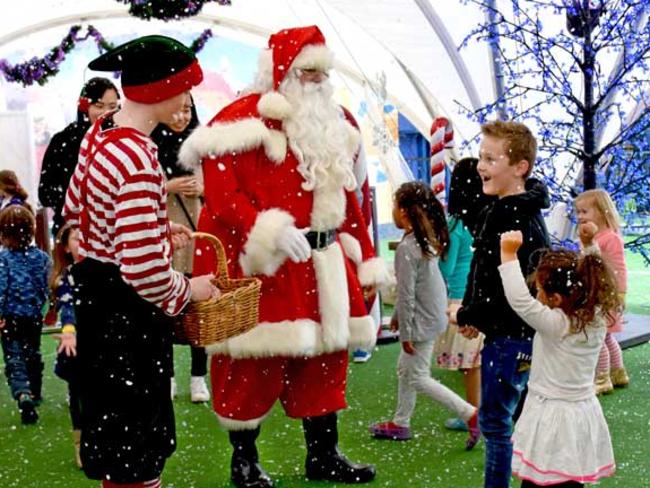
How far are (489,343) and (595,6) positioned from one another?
321 centimetres

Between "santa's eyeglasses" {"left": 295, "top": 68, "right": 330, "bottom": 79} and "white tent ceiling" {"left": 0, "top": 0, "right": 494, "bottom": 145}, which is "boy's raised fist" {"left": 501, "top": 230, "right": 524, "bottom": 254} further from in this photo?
"white tent ceiling" {"left": 0, "top": 0, "right": 494, "bottom": 145}

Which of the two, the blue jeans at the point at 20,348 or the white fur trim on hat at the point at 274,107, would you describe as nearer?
the white fur trim on hat at the point at 274,107

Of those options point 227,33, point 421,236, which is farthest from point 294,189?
point 227,33

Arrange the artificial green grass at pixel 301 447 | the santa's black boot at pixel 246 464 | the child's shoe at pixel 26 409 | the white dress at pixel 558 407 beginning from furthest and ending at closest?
the child's shoe at pixel 26 409 → the artificial green grass at pixel 301 447 → the santa's black boot at pixel 246 464 → the white dress at pixel 558 407

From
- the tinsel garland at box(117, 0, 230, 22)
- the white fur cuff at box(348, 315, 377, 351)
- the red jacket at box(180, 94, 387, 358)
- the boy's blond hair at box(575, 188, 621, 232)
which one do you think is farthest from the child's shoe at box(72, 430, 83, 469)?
the tinsel garland at box(117, 0, 230, 22)

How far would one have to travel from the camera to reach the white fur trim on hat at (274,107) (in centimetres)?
381

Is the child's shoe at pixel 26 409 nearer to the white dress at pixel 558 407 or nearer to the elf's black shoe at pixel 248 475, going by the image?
the elf's black shoe at pixel 248 475

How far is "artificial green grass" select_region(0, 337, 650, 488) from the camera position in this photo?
4.04m

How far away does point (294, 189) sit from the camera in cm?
382

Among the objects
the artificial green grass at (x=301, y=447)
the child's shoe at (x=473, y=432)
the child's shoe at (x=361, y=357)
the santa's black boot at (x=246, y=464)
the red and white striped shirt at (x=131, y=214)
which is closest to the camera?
the red and white striped shirt at (x=131, y=214)

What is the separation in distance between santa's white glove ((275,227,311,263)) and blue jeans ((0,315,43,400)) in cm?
212

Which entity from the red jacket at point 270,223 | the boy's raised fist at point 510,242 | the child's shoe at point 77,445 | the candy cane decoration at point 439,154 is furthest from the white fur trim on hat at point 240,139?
the candy cane decoration at point 439,154

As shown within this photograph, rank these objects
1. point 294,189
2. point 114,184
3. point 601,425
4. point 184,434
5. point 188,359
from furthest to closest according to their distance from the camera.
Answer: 1. point 188,359
2. point 184,434
3. point 294,189
4. point 601,425
5. point 114,184

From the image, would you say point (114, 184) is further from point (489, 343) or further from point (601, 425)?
point (601, 425)
